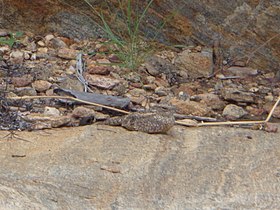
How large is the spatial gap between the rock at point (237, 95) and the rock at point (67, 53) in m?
0.61

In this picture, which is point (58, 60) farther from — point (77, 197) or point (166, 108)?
point (77, 197)

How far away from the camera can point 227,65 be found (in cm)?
291

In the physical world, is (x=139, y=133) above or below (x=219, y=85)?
below

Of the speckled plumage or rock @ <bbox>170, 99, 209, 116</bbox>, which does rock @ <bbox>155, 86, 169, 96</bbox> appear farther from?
the speckled plumage

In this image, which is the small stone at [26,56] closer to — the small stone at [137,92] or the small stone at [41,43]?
the small stone at [41,43]

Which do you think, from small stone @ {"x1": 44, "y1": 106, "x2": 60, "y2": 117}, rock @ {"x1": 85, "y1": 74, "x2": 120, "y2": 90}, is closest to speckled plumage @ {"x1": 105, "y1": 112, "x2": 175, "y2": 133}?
small stone @ {"x1": 44, "y1": 106, "x2": 60, "y2": 117}

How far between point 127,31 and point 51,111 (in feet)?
2.07

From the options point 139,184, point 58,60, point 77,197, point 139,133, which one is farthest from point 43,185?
point 58,60

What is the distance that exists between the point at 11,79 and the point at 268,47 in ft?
3.36

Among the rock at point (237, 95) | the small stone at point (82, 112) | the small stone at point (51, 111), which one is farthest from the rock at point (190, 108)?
the small stone at point (51, 111)

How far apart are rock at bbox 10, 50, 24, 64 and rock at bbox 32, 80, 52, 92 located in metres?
0.18

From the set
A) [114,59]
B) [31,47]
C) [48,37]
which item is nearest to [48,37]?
[48,37]

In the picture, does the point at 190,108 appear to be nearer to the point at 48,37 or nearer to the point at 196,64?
the point at 196,64

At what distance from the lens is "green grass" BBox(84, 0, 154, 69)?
9.22ft
